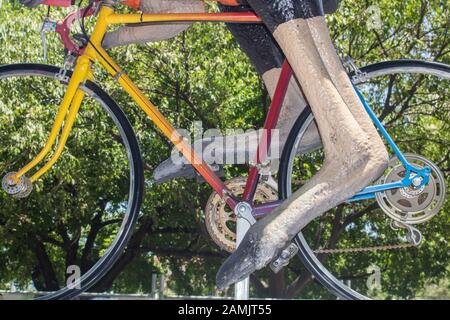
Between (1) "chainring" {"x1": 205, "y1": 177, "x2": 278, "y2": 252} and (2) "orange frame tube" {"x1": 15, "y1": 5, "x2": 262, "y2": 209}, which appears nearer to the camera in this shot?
(2) "orange frame tube" {"x1": 15, "y1": 5, "x2": 262, "y2": 209}

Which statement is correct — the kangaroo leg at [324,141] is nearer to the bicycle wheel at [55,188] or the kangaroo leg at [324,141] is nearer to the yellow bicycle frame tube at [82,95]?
the yellow bicycle frame tube at [82,95]

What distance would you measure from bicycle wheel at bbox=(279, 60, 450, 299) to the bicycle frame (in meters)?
0.12

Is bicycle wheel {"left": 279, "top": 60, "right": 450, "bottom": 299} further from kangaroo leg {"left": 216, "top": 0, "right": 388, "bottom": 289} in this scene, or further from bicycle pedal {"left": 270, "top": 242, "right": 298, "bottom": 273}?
kangaroo leg {"left": 216, "top": 0, "right": 388, "bottom": 289}

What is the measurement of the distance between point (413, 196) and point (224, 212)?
708 mm

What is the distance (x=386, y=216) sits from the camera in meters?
3.91

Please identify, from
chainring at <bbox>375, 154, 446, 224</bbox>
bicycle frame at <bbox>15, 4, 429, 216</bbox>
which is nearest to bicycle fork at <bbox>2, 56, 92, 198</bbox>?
bicycle frame at <bbox>15, 4, 429, 216</bbox>

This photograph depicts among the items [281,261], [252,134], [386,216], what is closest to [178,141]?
[252,134]

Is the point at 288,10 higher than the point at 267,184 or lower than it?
higher

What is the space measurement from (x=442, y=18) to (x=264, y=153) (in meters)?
9.12

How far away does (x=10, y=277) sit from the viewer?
1168 centimetres

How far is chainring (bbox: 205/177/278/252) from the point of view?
2713 millimetres

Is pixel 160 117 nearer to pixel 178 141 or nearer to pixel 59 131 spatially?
pixel 178 141
